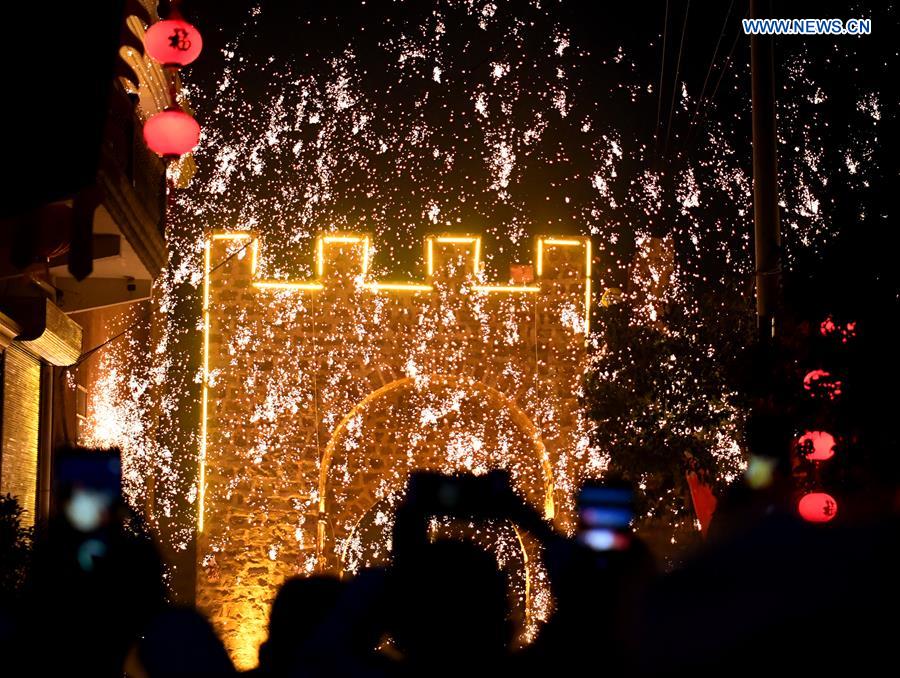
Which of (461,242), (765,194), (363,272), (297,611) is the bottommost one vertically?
(297,611)

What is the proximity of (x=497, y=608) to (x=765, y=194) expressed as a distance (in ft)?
17.9

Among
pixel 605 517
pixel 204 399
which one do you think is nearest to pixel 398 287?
pixel 204 399

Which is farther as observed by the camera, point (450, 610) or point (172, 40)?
point (172, 40)

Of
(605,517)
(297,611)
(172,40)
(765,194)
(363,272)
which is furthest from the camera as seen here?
(363,272)

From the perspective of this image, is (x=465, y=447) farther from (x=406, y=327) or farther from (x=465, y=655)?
(x=465, y=655)

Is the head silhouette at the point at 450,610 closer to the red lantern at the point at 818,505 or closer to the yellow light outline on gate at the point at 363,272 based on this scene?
the red lantern at the point at 818,505

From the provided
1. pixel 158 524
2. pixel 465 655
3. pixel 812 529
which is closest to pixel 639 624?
pixel 812 529

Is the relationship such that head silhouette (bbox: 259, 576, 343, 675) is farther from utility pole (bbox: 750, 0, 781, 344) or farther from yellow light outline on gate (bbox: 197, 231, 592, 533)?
yellow light outline on gate (bbox: 197, 231, 592, 533)

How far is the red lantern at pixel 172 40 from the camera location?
644 cm

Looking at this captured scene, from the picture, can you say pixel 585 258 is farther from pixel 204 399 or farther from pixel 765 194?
pixel 765 194

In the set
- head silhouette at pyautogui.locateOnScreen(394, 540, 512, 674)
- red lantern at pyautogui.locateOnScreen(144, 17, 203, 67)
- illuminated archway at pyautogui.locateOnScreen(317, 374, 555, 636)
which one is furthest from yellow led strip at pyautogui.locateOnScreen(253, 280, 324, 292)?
head silhouette at pyautogui.locateOnScreen(394, 540, 512, 674)

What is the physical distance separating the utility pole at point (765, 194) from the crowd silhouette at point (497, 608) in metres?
4.74

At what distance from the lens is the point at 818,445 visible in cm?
673

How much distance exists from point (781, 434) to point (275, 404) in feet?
26.6
